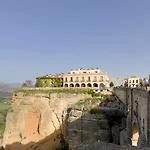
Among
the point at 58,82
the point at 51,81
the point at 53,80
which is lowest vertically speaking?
the point at 58,82

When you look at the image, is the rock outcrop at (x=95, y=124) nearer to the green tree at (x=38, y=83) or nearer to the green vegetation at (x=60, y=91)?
the green vegetation at (x=60, y=91)

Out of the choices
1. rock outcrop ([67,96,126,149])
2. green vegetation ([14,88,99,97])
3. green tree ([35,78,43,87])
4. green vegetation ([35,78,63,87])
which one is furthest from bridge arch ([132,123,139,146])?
green vegetation ([35,78,63,87])

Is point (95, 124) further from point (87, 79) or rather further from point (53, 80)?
point (53, 80)

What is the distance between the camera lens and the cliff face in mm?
35469

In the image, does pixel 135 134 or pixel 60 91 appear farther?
pixel 60 91

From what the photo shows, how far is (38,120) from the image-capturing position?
37.2 meters

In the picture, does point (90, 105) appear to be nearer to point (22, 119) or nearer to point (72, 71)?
point (22, 119)

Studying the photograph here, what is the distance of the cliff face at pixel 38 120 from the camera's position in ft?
116

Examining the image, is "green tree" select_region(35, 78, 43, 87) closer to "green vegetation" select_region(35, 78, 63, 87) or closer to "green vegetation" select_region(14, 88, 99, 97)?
"green vegetation" select_region(35, 78, 63, 87)

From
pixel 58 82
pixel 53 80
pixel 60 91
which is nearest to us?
pixel 60 91

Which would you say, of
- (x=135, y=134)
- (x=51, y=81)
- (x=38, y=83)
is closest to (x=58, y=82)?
(x=51, y=81)

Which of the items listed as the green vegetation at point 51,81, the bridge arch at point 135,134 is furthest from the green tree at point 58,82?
the bridge arch at point 135,134

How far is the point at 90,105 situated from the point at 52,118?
8.76 meters

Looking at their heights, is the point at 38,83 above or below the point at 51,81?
below
